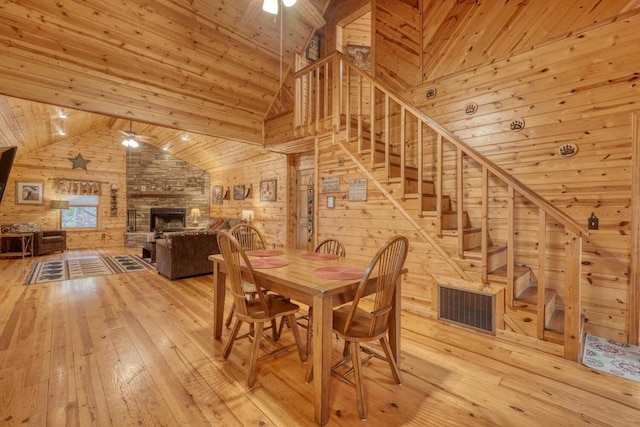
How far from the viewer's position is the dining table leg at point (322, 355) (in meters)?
1.56

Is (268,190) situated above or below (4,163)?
above

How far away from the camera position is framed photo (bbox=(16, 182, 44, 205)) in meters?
7.73

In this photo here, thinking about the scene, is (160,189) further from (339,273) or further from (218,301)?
(339,273)

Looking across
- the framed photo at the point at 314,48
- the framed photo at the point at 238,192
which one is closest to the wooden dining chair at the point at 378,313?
the framed photo at the point at 314,48

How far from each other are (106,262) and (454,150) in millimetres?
7238

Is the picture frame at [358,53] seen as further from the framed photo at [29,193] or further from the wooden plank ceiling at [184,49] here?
the framed photo at [29,193]

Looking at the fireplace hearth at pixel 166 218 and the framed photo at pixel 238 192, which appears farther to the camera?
the fireplace hearth at pixel 166 218

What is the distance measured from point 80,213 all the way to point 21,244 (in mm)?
2253

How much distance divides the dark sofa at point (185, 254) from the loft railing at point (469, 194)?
8.17 feet

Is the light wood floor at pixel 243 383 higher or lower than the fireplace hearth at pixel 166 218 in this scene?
lower

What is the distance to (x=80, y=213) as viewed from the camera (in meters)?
8.70

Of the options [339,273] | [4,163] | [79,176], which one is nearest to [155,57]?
[4,163]

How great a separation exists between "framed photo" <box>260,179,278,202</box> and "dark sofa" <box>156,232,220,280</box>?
90.0 inches

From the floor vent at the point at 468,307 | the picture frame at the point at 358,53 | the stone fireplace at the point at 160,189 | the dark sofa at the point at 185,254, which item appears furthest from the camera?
the stone fireplace at the point at 160,189
